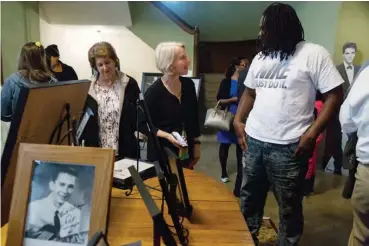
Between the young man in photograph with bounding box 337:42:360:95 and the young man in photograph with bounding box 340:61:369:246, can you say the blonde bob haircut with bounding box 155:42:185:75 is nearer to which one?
the young man in photograph with bounding box 340:61:369:246

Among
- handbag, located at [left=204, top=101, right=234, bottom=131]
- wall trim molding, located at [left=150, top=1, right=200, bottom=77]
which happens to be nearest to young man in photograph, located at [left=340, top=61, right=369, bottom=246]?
handbag, located at [left=204, top=101, right=234, bottom=131]

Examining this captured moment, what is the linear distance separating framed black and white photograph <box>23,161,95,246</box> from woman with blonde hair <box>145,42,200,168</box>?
Answer: 3.08ft

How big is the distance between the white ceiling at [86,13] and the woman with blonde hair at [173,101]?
10.6ft

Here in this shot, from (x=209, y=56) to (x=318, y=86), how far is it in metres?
5.52

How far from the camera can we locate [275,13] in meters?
1.56

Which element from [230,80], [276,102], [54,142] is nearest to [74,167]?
[54,142]

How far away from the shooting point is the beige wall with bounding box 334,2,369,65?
12.8 ft

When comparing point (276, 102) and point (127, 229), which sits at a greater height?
point (276, 102)

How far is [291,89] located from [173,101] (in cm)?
63

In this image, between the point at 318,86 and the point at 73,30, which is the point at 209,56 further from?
the point at 318,86

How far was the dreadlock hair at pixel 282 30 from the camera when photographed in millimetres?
1543

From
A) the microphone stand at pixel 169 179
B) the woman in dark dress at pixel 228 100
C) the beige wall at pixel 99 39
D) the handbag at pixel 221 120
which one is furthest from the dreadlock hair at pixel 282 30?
the beige wall at pixel 99 39

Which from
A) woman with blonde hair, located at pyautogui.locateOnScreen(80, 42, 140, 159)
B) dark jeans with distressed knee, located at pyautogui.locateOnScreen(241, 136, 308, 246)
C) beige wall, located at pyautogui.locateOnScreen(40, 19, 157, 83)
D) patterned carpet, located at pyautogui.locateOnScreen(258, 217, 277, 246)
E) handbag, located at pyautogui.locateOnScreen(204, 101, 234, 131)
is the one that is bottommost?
patterned carpet, located at pyautogui.locateOnScreen(258, 217, 277, 246)

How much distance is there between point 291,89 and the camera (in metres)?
1.51
